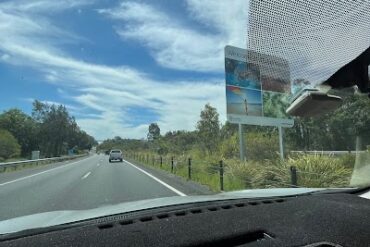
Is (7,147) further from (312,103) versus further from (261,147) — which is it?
(312,103)

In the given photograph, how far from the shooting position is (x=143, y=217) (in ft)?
8.60

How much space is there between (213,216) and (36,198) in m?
13.2

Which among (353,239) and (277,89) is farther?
(277,89)

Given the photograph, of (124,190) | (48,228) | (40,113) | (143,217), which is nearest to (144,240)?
(143,217)

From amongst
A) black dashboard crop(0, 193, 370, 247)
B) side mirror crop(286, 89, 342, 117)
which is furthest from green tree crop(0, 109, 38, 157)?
side mirror crop(286, 89, 342, 117)

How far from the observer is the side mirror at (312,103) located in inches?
104

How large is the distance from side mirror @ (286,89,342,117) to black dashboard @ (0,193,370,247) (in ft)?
1.78

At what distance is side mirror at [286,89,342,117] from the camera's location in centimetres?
264

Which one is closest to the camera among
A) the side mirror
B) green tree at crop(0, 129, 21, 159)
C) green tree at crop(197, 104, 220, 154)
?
the side mirror

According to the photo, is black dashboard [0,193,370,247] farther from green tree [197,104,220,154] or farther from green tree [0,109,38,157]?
green tree [0,109,38,157]

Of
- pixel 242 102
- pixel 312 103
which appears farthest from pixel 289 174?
pixel 242 102

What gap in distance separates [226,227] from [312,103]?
0.77m

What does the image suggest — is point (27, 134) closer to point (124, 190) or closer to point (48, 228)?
point (124, 190)

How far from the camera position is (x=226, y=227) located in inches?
101
